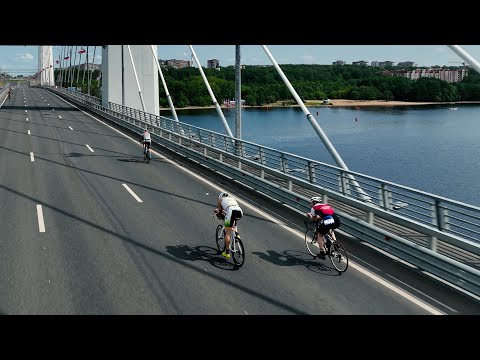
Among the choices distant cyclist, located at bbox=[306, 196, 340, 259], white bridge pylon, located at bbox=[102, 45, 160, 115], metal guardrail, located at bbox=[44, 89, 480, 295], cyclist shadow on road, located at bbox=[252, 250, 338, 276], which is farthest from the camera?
white bridge pylon, located at bbox=[102, 45, 160, 115]

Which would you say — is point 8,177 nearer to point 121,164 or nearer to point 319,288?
point 121,164

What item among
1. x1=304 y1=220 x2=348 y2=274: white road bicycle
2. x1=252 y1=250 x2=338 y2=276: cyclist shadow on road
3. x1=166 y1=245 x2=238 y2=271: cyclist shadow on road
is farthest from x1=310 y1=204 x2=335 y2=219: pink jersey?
x1=166 y1=245 x2=238 y2=271: cyclist shadow on road

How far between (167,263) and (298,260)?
2.63 meters

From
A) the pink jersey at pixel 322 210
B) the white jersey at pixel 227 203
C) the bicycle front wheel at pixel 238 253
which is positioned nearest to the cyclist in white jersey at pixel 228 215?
the white jersey at pixel 227 203

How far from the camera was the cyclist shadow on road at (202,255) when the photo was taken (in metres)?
10.5

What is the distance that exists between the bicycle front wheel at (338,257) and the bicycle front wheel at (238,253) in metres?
1.72

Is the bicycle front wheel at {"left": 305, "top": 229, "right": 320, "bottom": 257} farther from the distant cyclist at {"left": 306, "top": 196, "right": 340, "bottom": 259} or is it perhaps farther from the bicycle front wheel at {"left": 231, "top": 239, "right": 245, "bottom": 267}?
the bicycle front wheel at {"left": 231, "top": 239, "right": 245, "bottom": 267}

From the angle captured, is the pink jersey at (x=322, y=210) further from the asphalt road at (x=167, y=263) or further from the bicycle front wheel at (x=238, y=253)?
the bicycle front wheel at (x=238, y=253)

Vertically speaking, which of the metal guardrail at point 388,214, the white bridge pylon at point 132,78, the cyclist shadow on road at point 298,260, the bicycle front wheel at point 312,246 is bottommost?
the cyclist shadow on road at point 298,260

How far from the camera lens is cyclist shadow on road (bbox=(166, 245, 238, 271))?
10523 mm

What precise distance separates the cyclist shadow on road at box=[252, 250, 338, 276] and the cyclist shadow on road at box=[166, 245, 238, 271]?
2.69 feet

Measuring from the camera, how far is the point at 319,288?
30.2 ft

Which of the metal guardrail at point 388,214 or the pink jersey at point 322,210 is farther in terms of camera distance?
the pink jersey at point 322,210
